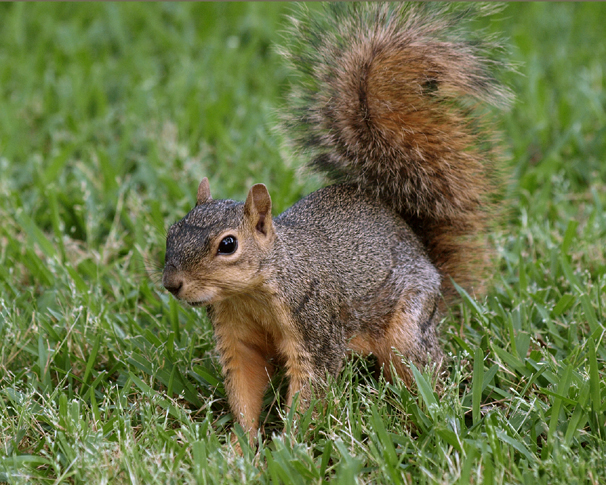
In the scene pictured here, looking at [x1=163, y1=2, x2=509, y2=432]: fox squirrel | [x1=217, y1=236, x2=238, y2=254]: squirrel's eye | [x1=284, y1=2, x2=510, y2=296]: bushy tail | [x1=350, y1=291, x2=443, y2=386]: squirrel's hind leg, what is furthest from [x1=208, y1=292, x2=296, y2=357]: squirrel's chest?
[x1=284, y1=2, x2=510, y2=296]: bushy tail

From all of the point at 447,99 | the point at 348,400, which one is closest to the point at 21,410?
the point at 348,400

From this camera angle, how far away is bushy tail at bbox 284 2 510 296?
2492mm

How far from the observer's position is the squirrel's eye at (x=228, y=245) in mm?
1960

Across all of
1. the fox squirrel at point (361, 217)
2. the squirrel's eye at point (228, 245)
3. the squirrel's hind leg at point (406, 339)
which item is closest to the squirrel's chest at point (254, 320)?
the fox squirrel at point (361, 217)

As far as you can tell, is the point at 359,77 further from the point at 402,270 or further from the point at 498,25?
the point at 498,25

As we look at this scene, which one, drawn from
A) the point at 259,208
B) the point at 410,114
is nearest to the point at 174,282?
the point at 259,208

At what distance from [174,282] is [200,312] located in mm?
808

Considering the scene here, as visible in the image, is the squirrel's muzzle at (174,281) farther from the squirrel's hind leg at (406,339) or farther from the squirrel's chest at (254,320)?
the squirrel's hind leg at (406,339)

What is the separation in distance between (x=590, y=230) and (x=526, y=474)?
1552 millimetres

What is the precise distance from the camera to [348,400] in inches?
89.0

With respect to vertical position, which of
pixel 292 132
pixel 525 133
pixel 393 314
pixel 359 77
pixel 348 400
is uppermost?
pixel 359 77

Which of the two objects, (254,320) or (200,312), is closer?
(254,320)

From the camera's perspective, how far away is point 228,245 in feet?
6.46

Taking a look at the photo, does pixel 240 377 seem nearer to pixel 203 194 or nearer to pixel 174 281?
pixel 174 281
